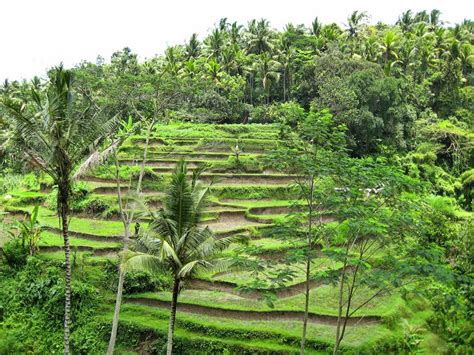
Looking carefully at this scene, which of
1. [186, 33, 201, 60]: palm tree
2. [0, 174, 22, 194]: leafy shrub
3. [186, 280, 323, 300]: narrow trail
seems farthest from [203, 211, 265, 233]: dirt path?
[186, 33, 201, 60]: palm tree

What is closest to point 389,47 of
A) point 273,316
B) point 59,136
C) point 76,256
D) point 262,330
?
point 273,316

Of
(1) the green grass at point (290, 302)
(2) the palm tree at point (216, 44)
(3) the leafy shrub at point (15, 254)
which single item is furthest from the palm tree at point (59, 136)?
(2) the palm tree at point (216, 44)

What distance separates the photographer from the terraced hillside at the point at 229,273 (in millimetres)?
15914

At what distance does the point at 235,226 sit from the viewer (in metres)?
24.7

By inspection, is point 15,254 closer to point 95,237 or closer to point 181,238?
point 95,237

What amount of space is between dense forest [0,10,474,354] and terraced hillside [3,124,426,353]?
9 centimetres

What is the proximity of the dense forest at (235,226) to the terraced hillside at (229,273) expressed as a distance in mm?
85

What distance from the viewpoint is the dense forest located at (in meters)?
11.8

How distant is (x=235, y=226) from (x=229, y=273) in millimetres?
4449

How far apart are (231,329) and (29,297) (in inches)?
321

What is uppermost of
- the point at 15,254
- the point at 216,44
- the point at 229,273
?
the point at 216,44

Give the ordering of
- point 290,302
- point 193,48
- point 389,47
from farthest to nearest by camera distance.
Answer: point 193,48 < point 389,47 < point 290,302

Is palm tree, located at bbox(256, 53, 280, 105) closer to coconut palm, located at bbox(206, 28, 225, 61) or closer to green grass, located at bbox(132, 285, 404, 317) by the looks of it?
coconut palm, located at bbox(206, 28, 225, 61)

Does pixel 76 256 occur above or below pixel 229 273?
above
